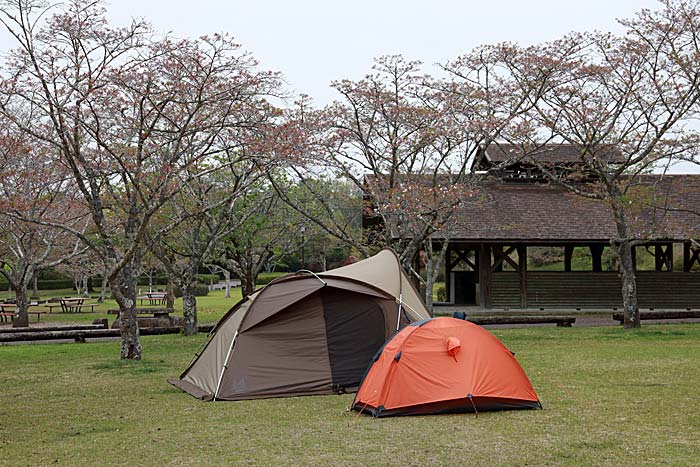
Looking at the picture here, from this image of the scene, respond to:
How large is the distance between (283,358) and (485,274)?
18.4m

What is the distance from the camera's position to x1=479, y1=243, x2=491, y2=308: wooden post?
27922 millimetres

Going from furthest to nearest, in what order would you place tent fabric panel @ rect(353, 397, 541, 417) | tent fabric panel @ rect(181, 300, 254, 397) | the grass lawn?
tent fabric panel @ rect(181, 300, 254, 397) < tent fabric panel @ rect(353, 397, 541, 417) < the grass lawn

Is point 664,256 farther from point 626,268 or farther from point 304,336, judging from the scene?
point 304,336

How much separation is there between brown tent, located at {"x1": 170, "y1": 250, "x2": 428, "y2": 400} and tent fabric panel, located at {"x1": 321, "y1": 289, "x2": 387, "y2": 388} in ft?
0.05

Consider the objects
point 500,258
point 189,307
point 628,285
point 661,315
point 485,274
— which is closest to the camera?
point 628,285

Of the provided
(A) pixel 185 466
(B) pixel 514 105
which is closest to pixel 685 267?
(B) pixel 514 105

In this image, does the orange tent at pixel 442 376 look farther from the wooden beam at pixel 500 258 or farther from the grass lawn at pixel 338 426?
the wooden beam at pixel 500 258

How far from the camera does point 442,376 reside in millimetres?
9070

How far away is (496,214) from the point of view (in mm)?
27438

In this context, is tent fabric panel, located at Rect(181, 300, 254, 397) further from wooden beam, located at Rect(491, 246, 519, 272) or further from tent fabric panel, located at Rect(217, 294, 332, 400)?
wooden beam, located at Rect(491, 246, 519, 272)

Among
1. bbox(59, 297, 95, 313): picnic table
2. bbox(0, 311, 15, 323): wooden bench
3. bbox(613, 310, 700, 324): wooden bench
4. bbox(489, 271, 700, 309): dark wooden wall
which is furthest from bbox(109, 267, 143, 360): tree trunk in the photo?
bbox(59, 297, 95, 313): picnic table

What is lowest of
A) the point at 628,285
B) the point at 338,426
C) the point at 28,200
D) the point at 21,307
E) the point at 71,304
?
the point at 338,426

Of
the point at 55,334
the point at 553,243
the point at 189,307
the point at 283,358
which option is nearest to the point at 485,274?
the point at 553,243

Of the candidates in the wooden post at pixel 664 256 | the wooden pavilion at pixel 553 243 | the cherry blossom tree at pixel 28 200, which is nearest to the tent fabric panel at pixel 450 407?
the cherry blossom tree at pixel 28 200
